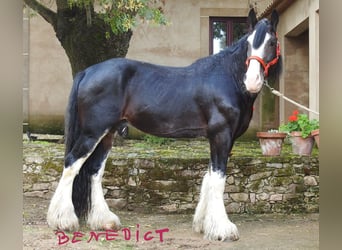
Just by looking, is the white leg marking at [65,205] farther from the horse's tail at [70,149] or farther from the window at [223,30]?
the window at [223,30]

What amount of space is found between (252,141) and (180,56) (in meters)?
1.68

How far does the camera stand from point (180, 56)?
22.4ft

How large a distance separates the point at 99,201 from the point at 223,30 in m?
4.05

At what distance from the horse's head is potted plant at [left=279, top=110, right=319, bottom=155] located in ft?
4.96

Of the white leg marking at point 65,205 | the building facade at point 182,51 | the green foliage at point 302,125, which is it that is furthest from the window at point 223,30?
the white leg marking at point 65,205

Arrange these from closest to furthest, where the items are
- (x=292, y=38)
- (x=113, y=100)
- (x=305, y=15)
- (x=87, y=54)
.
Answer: (x=113, y=100), (x=87, y=54), (x=305, y=15), (x=292, y=38)

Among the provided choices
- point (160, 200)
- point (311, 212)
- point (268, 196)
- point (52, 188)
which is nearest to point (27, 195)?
point (52, 188)

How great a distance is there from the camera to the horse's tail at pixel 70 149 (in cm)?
374

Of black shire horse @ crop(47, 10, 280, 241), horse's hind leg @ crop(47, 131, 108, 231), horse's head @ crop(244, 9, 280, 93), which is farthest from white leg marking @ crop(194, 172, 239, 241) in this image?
horse's hind leg @ crop(47, 131, 108, 231)

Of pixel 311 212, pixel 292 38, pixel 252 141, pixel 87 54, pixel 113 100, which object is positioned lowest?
pixel 311 212

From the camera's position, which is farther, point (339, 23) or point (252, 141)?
point (252, 141)

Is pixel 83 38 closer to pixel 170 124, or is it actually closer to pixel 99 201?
pixel 170 124

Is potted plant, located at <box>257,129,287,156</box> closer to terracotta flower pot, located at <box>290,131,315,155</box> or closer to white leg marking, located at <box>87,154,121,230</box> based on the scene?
terracotta flower pot, located at <box>290,131,315,155</box>

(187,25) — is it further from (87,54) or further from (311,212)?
(311,212)
